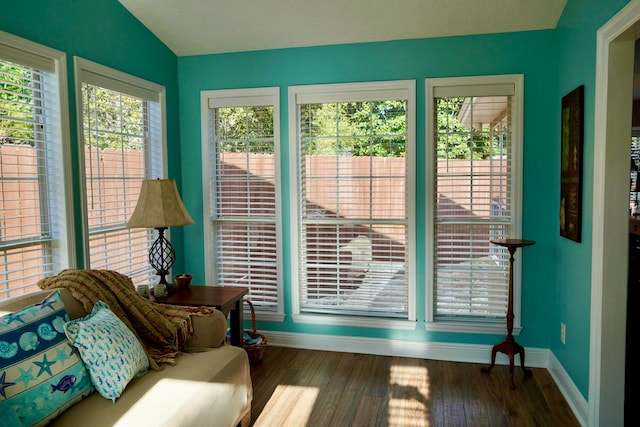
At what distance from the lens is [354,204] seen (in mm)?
3797

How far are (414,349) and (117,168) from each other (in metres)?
2.65

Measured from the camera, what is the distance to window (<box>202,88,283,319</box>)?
12.8 feet

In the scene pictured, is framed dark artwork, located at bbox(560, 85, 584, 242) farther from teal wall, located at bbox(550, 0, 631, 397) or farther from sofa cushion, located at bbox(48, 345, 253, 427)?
sofa cushion, located at bbox(48, 345, 253, 427)

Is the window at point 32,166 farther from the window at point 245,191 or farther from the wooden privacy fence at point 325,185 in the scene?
the window at point 245,191

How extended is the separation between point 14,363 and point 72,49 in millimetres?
1972

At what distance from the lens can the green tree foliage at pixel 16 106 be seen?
2453mm

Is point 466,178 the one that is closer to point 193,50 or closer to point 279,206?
point 279,206

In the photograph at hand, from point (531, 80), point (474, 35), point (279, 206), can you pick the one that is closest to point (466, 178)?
point (531, 80)

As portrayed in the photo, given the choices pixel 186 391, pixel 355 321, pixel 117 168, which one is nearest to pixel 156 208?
pixel 117 168

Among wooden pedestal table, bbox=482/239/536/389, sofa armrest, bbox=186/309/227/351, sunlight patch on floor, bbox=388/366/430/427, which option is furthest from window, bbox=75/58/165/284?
wooden pedestal table, bbox=482/239/536/389

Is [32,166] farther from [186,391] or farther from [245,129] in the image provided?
[245,129]

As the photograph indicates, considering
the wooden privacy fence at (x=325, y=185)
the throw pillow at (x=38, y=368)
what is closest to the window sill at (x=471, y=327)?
the wooden privacy fence at (x=325, y=185)

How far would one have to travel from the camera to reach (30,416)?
175 centimetres

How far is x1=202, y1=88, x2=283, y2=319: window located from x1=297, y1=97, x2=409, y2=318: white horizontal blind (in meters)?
0.25
